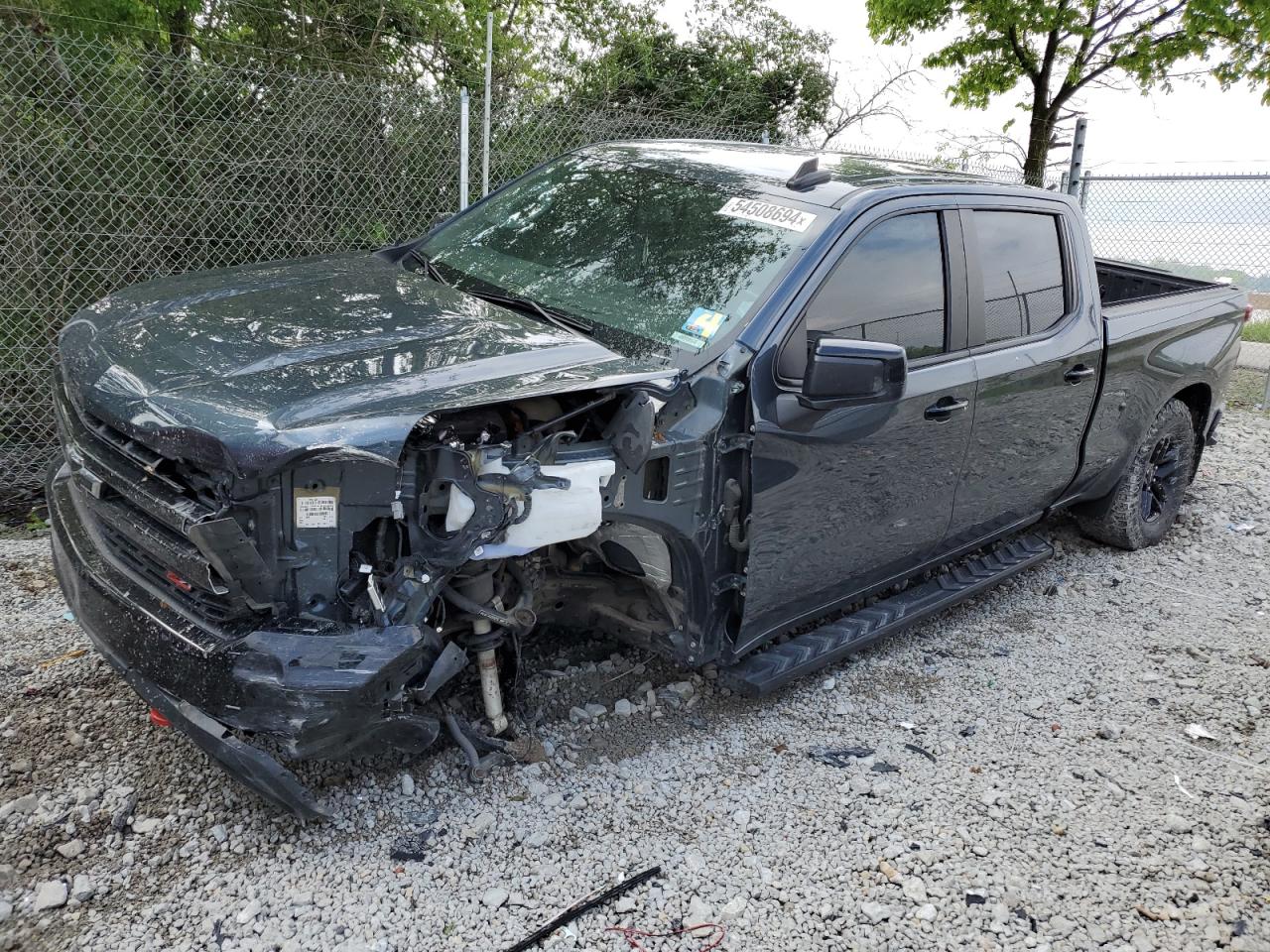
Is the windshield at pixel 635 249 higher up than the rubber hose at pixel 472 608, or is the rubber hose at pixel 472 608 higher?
the windshield at pixel 635 249

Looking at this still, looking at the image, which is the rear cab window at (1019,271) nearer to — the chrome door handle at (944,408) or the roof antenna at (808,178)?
the chrome door handle at (944,408)

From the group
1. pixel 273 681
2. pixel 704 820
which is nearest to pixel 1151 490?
pixel 704 820

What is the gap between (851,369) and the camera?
109 inches

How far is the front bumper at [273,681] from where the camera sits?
7.59ft

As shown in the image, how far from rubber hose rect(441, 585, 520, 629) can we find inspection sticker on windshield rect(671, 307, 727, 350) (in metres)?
0.98

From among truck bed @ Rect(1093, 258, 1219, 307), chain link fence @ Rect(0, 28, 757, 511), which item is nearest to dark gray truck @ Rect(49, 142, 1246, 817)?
truck bed @ Rect(1093, 258, 1219, 307)

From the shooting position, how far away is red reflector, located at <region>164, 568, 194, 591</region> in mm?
2449

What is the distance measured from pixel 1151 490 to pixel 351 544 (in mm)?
4557

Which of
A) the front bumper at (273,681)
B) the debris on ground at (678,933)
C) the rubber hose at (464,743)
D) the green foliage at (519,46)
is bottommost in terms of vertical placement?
the debris on ground at (678,933)

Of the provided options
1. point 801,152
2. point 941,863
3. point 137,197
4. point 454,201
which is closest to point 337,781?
point 941,863

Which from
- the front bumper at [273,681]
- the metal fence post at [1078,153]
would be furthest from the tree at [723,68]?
the front bumper at [273,681]

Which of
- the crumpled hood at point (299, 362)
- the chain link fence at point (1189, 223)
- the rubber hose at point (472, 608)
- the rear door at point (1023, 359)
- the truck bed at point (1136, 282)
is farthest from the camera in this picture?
the chain link fence at point (1189, 223)

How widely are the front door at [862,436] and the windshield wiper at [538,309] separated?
23.4 inches

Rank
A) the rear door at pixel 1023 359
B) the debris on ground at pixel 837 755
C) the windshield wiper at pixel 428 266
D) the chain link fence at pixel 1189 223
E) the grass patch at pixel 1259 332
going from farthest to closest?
the grass patch at pixel 1259 332
the chain link fence at pixel 1189 223
the rear door at pixel 1023 359
the windshield wiper at pixel 428 266
the debris on ground at pixel 837 755
